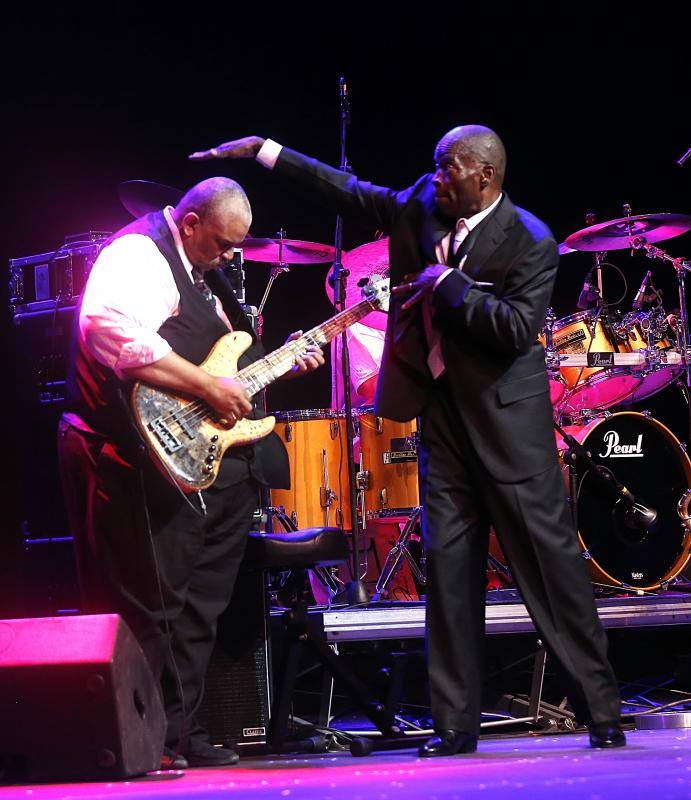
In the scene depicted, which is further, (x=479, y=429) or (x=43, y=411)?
(x=43, y=411)

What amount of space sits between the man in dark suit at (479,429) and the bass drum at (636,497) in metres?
2.51

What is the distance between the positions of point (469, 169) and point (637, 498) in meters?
3.26

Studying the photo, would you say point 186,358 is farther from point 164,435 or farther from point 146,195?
point 146,195

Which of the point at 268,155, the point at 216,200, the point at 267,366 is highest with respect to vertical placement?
the point at 268,155

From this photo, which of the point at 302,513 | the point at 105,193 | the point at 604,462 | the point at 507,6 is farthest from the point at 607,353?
the point at 105,193

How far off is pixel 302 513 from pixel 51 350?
2.55 metres

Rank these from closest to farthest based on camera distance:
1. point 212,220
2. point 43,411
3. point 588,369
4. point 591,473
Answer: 1. point 212,220
2. point 43,411
3. point 591,473
4. point 588,369

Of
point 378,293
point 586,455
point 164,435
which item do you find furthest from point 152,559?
point 586,455

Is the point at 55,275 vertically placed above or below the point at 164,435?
above

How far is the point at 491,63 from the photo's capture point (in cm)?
734

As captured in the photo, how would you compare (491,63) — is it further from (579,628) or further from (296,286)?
(579,628)

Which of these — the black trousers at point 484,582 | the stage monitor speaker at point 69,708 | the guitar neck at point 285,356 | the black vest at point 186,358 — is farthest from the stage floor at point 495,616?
the stage monitor speaker at point 69,708

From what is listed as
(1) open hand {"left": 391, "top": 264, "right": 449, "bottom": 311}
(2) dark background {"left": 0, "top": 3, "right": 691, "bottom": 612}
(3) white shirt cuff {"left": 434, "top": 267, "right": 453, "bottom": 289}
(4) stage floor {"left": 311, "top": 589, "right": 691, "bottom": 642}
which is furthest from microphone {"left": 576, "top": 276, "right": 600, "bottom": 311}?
(3) white shirt cuff {"left": 434, "top": 267, "right": 453, "bottom": 289}

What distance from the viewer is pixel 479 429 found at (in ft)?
11.3
